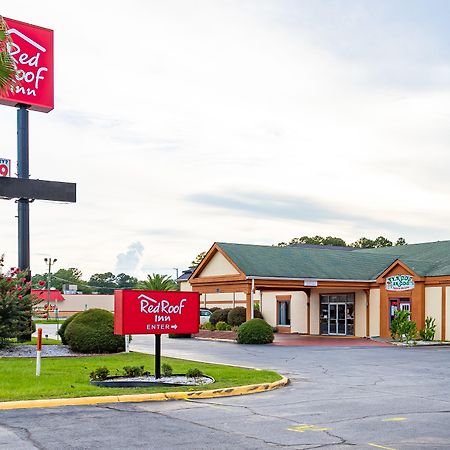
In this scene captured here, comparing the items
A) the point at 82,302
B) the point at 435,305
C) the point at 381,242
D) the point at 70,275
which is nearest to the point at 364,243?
the point at 381,242

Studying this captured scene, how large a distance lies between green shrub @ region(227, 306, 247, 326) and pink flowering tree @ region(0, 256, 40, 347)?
2406cm

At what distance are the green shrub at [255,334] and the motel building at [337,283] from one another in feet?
8.35

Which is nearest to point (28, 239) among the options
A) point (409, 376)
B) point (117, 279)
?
point (409, 376)

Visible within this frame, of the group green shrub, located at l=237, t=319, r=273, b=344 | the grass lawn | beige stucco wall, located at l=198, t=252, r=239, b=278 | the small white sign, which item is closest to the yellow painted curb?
the grass lawn

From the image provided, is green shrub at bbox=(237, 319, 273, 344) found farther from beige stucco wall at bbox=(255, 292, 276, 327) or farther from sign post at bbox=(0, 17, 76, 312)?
beige stucco wall at bbox=(255, 292, 276, 327)

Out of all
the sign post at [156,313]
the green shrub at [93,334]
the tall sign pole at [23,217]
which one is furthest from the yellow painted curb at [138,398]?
the tall sign pole at [23,217]

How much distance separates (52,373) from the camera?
52.5 feet

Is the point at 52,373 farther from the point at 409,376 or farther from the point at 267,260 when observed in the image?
the point at 267,260

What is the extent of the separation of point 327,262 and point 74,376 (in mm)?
27946

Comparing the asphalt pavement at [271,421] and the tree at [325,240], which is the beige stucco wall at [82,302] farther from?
the asphalt pavement at [271,421]

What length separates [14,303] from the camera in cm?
2178

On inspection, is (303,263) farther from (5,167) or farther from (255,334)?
(5,167)

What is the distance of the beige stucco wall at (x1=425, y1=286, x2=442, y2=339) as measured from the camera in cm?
3500

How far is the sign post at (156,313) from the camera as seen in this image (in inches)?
597
